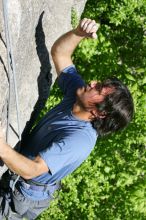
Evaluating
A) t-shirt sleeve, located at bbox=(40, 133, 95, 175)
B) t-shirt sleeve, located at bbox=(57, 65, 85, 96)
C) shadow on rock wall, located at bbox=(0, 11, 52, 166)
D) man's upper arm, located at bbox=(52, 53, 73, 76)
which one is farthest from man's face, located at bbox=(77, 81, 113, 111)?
shadow on rock wall, located at bbox=(0, 11, 52, 166)

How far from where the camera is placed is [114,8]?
20.1 ft

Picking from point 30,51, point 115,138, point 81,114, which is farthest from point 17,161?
point 115,138

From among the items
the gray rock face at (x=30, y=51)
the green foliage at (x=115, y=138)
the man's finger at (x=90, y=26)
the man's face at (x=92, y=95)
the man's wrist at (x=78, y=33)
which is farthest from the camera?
the green foliage at (x=115, y=138)

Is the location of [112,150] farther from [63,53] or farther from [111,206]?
[63,53]

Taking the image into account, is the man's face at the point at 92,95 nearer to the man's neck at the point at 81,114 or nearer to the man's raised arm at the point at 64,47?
the man's neck at the point at 81,114

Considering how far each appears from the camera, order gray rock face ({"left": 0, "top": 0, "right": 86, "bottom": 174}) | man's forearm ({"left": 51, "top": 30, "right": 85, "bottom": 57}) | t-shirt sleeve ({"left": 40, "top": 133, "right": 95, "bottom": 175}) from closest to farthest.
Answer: t-shirt sleeve ({"left": 40, "top": 133, "right": 95, "bottom": 175}), gray rock face ({"left": 0, "top": 0, "right": 86, "bottom": 174}), man's forearm ({"left": 51, "top": 30, "right": 85, "bottom": 57})

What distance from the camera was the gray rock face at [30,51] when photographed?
339 centimetres

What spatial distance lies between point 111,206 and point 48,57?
3.23 m

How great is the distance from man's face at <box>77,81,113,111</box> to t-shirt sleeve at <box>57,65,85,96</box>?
0.38m

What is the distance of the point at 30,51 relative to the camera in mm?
3904

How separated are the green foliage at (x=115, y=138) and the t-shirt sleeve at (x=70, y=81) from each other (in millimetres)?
1476

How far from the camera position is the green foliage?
19.5 ft

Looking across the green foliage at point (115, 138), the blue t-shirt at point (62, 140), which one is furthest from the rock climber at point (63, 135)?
the green foliage at point (115, 138)

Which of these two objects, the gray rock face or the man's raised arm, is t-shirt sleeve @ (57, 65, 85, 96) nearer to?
the man's raised arm
